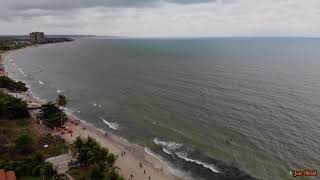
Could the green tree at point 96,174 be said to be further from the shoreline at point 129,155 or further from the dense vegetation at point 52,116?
the dense vegetation at point 52,116

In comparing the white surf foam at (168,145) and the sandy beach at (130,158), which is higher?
the white surf foam at (168,145)

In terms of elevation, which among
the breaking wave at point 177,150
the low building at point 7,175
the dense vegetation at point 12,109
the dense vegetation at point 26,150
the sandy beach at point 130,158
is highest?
the dense vegetation at point 12,109

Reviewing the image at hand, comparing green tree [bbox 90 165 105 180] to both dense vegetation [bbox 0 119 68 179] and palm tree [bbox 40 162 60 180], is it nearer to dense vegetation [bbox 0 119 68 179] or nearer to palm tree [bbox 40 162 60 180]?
palm tree [bbox 40 162 60 180]

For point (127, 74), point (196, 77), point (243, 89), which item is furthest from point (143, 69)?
point (243, 89)

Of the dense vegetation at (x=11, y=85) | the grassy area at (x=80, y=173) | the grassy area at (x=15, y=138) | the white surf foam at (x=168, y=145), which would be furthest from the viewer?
the dense vegetation at (x=11, y=85)

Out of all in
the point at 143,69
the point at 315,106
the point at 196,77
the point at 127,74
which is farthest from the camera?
the point at 143,69

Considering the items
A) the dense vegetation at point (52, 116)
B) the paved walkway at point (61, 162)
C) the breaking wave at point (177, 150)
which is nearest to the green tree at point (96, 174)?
the paved walkway at point (61, 162)

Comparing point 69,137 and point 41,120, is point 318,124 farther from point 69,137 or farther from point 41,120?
point 41,120

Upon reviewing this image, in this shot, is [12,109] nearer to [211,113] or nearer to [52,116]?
[52,116]

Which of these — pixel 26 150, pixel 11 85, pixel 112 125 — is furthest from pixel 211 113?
pixel 11 85
